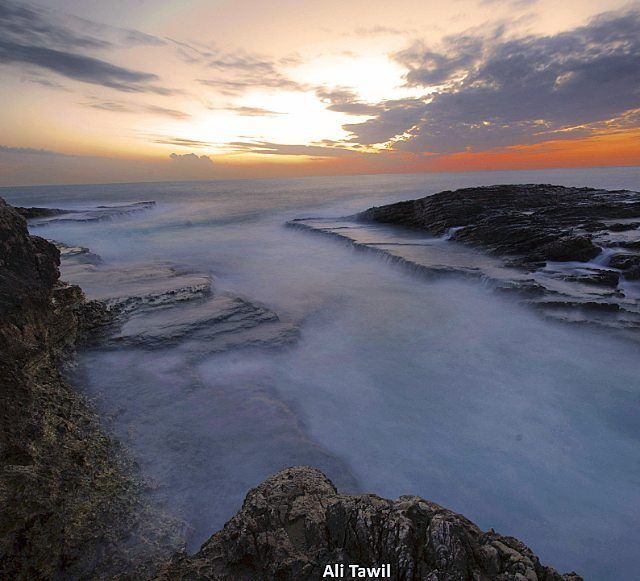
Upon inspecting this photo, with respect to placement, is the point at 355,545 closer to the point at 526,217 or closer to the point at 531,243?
the point at 531,243

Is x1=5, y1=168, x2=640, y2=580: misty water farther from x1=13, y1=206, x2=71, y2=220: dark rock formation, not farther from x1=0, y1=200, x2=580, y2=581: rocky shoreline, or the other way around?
x1=13, y1=206, x2=71, y2=220: dark rock formation

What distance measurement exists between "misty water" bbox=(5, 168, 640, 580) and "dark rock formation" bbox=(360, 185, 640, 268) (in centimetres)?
553

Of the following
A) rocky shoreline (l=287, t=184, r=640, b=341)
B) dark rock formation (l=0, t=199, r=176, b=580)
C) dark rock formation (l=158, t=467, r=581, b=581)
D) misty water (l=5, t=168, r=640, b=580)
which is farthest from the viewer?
rocky shoreline (l=287, t=184, r=640, b=341)

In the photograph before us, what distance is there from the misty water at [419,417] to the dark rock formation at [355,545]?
144 cm

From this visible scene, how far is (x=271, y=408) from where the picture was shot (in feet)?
22.3

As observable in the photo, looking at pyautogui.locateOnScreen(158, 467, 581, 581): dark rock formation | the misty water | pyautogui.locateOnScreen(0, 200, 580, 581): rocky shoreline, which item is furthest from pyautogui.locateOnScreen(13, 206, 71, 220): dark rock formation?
pyautogui.locateOnScreen(158, 467, 581, 581): dark rock formation

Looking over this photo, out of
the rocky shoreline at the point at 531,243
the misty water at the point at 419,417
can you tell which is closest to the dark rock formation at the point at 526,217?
the rocky shoreline at the point at 531,243

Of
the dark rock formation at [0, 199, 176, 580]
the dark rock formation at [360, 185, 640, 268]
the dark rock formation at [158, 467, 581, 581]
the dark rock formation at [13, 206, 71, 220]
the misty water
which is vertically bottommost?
the dark rock formation at [13, 206, 71, 220]

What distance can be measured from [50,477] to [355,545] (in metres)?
3.17

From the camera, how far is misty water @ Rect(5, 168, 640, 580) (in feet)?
16.2

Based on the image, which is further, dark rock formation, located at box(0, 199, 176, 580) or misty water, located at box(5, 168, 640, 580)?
misty water, located at box(5, 168, 640, 580)

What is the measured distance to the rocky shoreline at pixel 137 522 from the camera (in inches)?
106

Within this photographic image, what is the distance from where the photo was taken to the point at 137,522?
4117 millimetres

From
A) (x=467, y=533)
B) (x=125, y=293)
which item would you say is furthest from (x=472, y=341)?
(x=125, y=293)
